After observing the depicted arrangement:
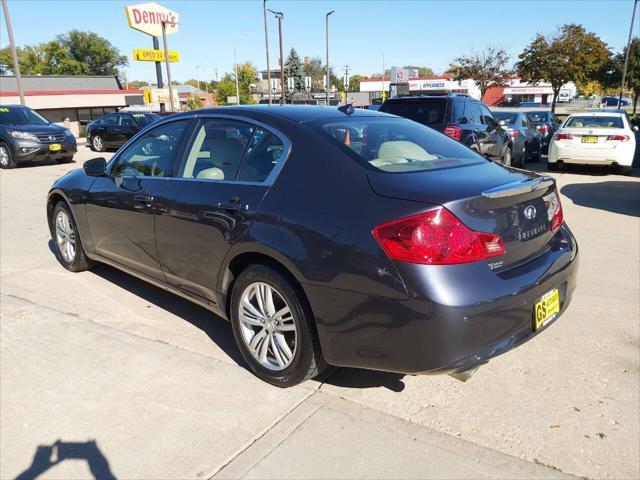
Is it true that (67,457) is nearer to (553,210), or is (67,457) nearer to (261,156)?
(261,156)

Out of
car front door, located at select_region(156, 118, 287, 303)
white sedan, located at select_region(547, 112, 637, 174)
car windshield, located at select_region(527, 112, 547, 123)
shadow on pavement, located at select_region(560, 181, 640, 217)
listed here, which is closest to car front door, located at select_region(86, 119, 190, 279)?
car front door, located at select_region(156, 118, 287, 303)

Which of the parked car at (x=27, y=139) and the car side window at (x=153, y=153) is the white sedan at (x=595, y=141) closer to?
the car side window at (x=153, y=153)

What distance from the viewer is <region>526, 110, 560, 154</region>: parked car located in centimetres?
1773

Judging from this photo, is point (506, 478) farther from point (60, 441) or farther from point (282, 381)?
point (60, 441)

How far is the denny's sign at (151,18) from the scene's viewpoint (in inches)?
1364

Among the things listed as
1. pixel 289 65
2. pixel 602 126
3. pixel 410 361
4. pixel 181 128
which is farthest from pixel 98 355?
pixel 289 65

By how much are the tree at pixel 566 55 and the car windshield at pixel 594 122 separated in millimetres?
23590

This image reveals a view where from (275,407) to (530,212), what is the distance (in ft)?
5.86

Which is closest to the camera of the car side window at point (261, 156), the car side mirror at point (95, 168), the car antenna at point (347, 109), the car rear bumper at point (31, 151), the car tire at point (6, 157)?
the car side window at point (261, 156)

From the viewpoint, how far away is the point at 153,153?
4098mm

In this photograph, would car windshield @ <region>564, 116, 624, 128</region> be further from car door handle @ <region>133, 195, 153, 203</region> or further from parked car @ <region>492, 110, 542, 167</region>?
car door handle @ <region>133, 195, 153, 203</region>

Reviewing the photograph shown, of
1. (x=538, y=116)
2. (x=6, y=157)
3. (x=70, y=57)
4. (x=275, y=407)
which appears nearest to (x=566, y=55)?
(x=538, y=116)

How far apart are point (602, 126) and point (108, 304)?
11.8m

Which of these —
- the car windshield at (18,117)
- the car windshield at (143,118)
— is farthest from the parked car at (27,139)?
the car windshield at (143,118)
